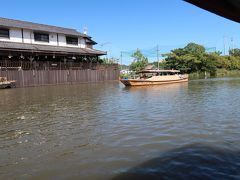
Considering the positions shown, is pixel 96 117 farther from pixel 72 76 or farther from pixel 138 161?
pixel 72 76

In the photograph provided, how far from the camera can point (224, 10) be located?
2.99 meters

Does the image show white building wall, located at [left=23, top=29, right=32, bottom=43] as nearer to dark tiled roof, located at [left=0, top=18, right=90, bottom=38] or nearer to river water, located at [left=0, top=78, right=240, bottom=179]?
dark tiled roof, located at [left=0, top=18, right=90, bottom=38]

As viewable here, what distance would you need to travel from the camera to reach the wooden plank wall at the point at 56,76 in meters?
30.6

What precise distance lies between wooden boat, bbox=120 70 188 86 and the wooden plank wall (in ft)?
23.2

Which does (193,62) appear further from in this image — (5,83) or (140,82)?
(5,83)

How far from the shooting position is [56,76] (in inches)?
1359

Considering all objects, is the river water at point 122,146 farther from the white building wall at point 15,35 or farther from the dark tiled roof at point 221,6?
the white building wall at point 15,35

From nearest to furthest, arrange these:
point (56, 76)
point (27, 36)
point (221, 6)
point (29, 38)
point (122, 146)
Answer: point (221, 6)
point (122, 146)
point (56, 76)
point (27, 36)
point (29, 38)

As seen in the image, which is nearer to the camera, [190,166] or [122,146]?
[190,166]

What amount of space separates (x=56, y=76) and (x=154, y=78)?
1163 centimetres

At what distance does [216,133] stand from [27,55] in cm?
3014

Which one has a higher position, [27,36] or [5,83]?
[27,36]

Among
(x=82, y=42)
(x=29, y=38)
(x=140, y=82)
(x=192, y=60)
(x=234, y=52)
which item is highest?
(x=234, y=52)

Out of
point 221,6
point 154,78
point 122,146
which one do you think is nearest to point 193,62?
point 154,78
